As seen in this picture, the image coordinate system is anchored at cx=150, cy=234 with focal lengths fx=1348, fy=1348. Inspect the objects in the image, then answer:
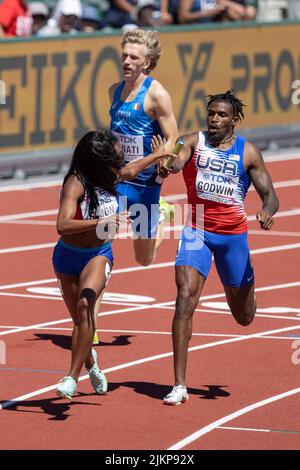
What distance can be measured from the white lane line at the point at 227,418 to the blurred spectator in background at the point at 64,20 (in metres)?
12.7

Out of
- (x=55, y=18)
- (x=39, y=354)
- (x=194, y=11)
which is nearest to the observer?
(x=39, y=354)

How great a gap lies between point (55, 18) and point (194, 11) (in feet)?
9.37

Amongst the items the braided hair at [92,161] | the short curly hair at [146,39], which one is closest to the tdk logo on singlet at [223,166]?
the braided hair at [92,161]

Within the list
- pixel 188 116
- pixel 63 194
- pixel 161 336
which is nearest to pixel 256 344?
pixel 161 336

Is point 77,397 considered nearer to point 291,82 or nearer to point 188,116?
point 188,116

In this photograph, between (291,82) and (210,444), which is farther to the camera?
(291,82)

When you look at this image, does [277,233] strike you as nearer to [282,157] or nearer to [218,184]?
[282,157]

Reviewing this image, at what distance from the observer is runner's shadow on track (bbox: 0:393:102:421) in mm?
9703

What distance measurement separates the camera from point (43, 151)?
2095 centimetres

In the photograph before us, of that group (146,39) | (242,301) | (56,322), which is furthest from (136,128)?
(242,301)

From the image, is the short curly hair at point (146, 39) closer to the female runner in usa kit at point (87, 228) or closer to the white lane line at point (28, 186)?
the female runner in usa kit at point (87, 228)

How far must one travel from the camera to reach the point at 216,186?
34.2 ft

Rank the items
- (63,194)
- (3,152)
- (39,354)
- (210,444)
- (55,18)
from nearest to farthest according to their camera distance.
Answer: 1. (210,444)
2. (63,194)
3. (39,354)
4. (3,152)
5. (55,18)

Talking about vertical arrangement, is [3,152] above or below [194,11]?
below
